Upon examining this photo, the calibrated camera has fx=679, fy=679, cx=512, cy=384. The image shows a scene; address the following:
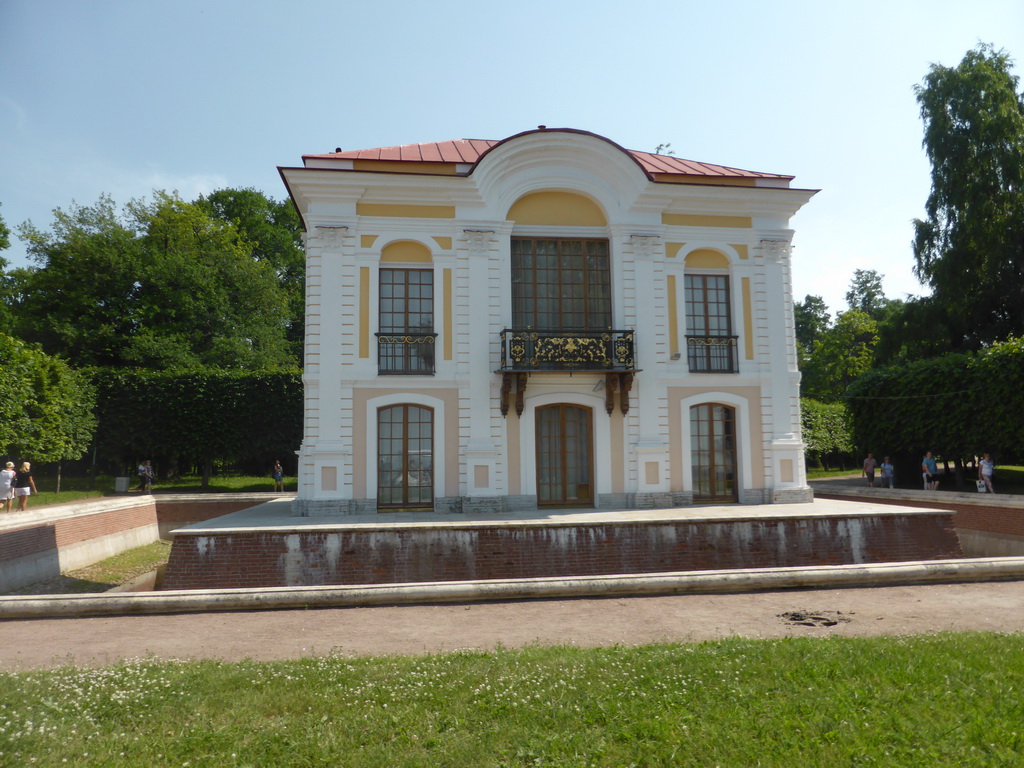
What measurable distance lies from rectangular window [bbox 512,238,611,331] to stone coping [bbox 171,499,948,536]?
15.5 ft

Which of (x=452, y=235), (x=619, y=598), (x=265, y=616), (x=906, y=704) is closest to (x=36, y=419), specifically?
(x=452, y=235)

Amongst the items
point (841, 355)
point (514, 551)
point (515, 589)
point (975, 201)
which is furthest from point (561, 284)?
point (841, 355)

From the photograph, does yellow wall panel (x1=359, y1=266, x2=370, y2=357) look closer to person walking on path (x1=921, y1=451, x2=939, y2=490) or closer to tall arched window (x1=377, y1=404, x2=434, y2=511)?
tall arched window (x1=377, y1=404, x2=434, y2=511)

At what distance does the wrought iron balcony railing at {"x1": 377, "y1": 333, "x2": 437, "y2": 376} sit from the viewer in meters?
16.1

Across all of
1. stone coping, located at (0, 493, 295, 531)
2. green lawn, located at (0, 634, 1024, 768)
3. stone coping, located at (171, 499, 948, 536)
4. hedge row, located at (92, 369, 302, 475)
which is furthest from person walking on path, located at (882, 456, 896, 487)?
hedge row, located at (92, 369, 302, 475)

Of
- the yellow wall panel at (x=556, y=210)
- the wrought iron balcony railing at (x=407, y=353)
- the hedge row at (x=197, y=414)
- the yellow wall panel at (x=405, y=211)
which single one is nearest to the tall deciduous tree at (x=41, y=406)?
the hedge row at (x=197, y=414)

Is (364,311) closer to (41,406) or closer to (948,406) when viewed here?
(41,406)

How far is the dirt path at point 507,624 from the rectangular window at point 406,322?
800cm

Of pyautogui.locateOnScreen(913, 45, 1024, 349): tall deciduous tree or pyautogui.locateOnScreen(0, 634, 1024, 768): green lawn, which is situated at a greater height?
pyautogui.locateOnScreen(913, 45, 1024, 349): tall deciduous tree

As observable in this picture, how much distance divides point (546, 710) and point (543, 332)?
11.6 meters

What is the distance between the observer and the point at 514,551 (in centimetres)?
1199

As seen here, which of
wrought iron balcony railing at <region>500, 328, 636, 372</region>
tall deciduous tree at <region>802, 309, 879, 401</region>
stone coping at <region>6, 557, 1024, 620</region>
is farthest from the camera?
tall deciduous tree at <region>802, 309, 879, 401</region>

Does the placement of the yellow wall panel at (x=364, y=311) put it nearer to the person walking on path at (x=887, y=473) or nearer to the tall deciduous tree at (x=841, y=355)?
the person walking on path at (x=887, y=473)

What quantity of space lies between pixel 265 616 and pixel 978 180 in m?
32.2
